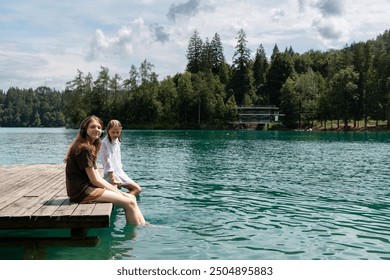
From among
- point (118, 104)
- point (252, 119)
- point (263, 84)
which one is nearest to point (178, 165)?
point (252, 119)

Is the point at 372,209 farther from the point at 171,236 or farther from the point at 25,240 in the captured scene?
the point at 25,240

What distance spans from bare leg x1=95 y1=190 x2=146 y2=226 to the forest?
112820 mm

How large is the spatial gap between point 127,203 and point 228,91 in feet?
477

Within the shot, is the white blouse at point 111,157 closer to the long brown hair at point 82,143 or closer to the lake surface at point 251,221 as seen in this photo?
the lake surface at point 251,221

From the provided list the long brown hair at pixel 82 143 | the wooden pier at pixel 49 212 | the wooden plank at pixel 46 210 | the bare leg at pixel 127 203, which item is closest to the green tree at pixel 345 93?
the bare leg at pixel 127 203

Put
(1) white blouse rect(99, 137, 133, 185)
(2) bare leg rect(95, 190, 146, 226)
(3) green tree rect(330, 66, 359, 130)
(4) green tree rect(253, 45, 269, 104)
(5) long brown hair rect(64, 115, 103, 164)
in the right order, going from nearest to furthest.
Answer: (5) long brown hair rect(64, 115, 103, 164) → (2) bare leg rect(95, 190, 146, 226) → (1) white blouse rect(99, 137, 133, 185) → (3) green tree rect(330, 66, 359, 130) → (4) green tree rect(253, 45, 269, 104)

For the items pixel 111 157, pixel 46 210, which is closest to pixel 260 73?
pixel 111 157

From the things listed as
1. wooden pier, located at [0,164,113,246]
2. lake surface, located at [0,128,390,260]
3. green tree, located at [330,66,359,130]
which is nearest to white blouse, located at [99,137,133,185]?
lake surface, located at [0,128,390,260]

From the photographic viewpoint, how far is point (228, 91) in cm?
15300

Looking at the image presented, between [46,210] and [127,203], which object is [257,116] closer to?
[127,203]

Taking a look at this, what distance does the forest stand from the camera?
4628 inches

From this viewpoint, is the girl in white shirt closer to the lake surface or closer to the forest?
the lake surface

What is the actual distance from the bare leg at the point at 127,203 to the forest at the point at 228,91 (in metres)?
113

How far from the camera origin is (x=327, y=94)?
119 m
